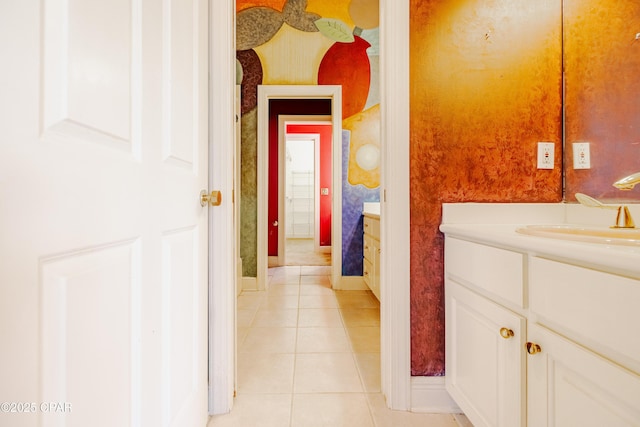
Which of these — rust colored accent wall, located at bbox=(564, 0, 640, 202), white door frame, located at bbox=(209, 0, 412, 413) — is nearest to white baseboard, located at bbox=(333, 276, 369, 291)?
white door frame, located at bbox=(209, 0, 412, 413)

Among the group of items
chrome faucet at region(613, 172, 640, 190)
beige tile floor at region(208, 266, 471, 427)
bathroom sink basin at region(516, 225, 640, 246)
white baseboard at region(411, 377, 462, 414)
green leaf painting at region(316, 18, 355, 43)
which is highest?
green leaf painting at region(316, 18, 355, 43)

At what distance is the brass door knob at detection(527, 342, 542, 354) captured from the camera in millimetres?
810

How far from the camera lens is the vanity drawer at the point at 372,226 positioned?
267cm

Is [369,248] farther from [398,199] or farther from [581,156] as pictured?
[581,156]

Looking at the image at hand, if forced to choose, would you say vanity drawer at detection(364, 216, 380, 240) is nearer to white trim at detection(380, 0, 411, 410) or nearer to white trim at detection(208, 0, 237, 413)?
white trim at detection(380, 0, 411, 410)

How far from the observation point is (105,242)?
1.97ft

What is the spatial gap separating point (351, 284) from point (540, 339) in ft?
8.45

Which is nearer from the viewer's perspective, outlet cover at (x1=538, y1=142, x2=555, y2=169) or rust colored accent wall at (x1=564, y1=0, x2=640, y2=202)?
rust colored accent wall at (x1=564, y1=0, x2=640, y2=202)

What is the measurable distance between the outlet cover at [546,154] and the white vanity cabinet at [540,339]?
53cm

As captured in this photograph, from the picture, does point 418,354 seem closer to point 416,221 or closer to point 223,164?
point 416,221

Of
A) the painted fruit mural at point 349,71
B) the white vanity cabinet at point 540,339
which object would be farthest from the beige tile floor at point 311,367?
the painted fruit mural at point 349,71

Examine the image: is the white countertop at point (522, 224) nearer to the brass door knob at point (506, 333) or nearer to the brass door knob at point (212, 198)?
the brass door knob at point (506, 333)

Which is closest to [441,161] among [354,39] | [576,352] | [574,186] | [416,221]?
[416,221]

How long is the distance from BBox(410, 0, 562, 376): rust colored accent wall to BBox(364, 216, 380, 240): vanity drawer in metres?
1.28
